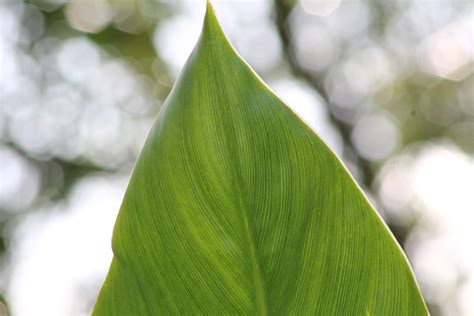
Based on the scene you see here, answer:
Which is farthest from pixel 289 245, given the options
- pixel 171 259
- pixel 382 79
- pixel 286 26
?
pixel 382 79

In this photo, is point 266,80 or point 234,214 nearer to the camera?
point 234,214

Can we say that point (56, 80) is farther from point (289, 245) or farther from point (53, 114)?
point (289, 245)

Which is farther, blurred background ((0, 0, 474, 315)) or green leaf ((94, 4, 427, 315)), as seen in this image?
blurred background ((0, 0, 474, 315))

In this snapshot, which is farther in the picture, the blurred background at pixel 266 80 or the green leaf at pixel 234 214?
the blurred background at pixel 266 80

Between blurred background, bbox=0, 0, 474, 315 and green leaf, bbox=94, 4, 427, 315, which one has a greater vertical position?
green leaf, bbox=94, 4, 427, 315

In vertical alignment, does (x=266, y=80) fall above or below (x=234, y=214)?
below
